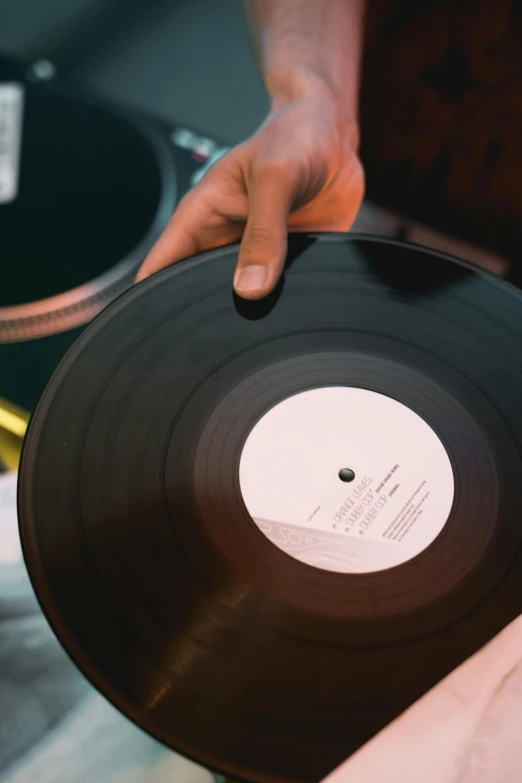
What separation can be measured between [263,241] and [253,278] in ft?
0.11

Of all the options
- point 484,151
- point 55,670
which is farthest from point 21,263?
point 484,151

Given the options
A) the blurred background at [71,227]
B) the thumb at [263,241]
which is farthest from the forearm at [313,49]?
the thumb at [263,241]

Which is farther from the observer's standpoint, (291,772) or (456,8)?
(456,8)

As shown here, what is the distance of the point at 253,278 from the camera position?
1.74 ft

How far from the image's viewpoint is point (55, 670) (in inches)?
22.9

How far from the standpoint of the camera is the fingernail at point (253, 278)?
0.53 metres

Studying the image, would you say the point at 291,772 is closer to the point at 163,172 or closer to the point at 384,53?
the point at 163,172

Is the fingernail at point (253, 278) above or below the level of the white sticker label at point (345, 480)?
above

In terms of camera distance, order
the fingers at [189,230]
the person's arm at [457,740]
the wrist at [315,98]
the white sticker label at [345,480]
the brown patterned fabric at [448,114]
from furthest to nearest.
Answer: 1. the brown patterned fabric at [448,114]
2. the wrist at [315,98]
3. the fingers at [189,230]
4. the white sticker label at [345,480]
5. the person's arm at [457,740]

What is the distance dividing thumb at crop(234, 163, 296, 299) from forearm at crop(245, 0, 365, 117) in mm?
253

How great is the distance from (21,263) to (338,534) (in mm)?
497

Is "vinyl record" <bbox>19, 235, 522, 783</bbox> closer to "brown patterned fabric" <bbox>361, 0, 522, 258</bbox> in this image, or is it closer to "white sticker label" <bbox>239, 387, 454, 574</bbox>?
"white sticker label" <bbox>239, 387, 454, 574</bbox>

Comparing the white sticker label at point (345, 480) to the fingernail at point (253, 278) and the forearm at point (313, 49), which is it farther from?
the forearm at point (313, 49)

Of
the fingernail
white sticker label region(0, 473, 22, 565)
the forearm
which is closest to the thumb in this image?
the fingernail
